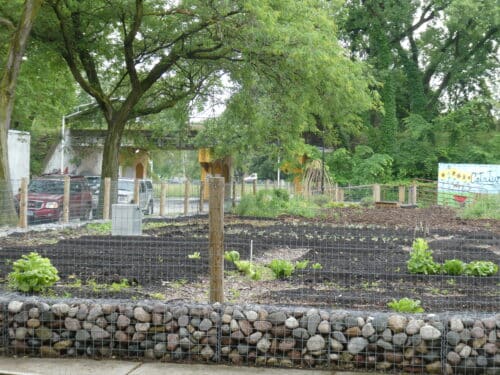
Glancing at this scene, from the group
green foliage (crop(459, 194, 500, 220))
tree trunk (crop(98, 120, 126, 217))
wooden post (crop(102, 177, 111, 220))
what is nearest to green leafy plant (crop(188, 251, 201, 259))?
wooden post (crop(102, 177, 111, 220))

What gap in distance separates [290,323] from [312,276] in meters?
4.00

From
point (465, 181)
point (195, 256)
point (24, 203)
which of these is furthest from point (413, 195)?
point (195, 256)

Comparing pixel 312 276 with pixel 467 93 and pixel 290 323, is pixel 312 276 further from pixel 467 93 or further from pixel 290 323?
pixel 467 93

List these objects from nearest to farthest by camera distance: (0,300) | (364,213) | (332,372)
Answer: (332,372) < (0,300) < (364,213)

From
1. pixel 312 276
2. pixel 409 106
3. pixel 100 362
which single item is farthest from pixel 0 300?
pixel 409 106

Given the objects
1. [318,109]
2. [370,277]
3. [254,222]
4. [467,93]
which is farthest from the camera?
[467,93]

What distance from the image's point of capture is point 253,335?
647 cm

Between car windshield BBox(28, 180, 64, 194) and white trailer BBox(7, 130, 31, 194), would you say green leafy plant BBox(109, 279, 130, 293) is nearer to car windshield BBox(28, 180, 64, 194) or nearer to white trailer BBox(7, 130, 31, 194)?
car windshield BBox(28, 180, 64, 194)

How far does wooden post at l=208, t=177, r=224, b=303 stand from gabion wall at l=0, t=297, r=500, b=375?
1.05 feet

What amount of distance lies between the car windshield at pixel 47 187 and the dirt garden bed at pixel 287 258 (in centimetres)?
424

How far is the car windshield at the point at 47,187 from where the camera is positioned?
74.3ft

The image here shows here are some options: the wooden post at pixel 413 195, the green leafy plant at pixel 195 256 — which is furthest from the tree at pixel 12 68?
the wooden post at pixel 413 195

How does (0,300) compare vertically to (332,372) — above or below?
above

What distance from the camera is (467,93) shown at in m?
51.6
